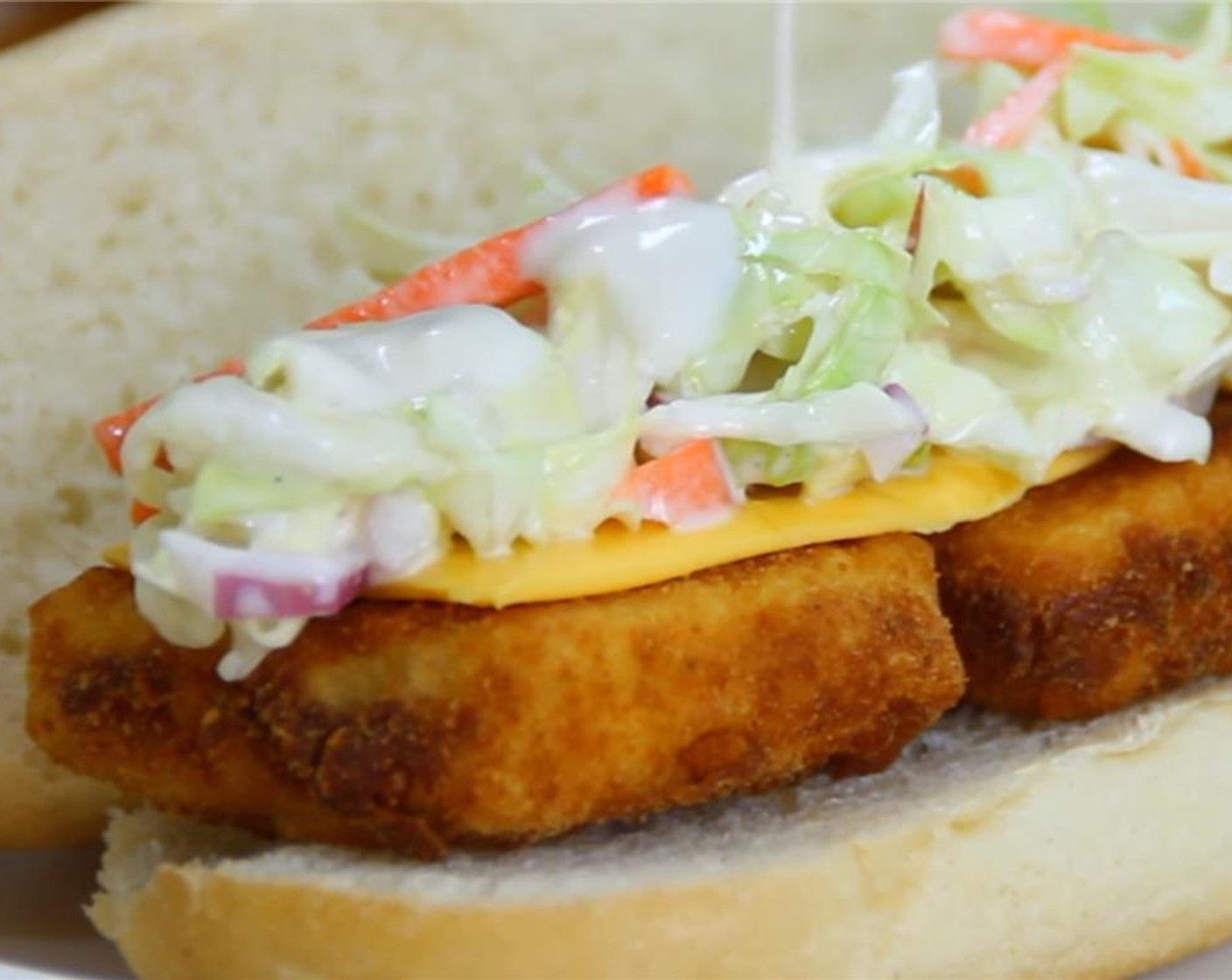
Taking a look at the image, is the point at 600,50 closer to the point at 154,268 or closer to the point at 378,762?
the point at 154,268

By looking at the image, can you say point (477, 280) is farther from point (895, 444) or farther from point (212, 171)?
point (212, 171)

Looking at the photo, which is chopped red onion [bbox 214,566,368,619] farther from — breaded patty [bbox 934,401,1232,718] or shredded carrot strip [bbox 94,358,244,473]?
breaded patty [bbox 934,401,1232,718]

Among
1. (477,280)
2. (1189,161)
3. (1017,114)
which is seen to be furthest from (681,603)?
(1189,161)

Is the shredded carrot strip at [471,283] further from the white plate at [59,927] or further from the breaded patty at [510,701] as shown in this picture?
the white plate at [59,927]

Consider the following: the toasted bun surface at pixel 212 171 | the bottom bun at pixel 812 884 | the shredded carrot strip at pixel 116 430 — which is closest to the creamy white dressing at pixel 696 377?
the shredded carrot strip at pixel 116 430

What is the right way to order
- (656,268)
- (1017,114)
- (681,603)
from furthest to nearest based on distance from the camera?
1. (1017,114)
2. (656,268)
3. (681,603)

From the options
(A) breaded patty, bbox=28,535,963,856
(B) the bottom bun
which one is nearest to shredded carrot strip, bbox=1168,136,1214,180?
(B) the bottom bun

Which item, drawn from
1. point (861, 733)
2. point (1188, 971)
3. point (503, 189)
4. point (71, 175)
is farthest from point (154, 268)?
point (1188, 971)
